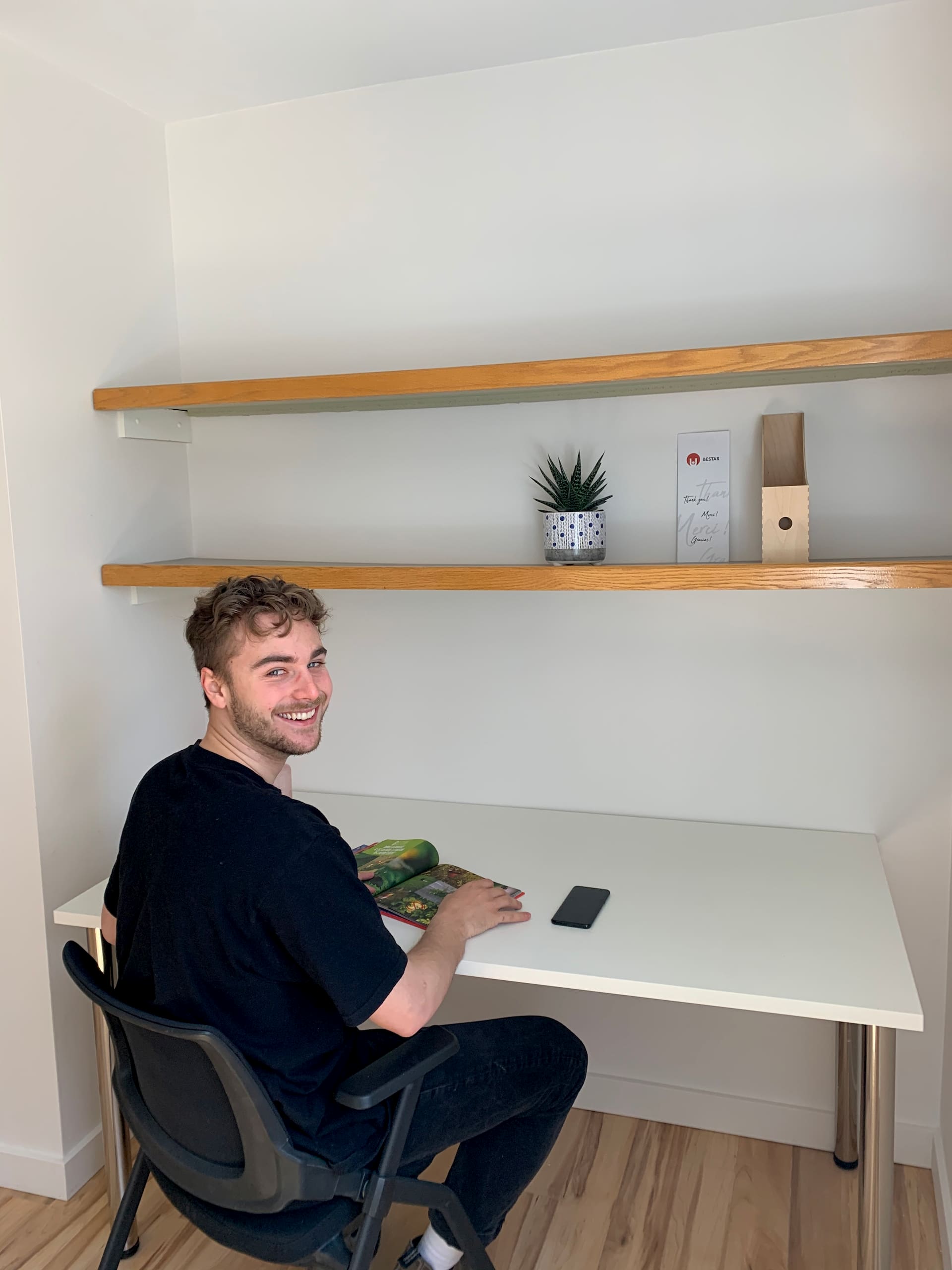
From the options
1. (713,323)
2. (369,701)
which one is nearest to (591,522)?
(713,323)

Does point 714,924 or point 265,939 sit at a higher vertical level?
point 265,939

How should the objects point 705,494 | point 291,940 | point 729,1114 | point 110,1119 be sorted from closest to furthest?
point 291,940
point 110,1119
point 705,494
point 729,1114

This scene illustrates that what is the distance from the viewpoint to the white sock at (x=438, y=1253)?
5.81ft

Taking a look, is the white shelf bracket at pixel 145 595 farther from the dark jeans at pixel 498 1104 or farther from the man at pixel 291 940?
the dark jeans at pixel 498 1104

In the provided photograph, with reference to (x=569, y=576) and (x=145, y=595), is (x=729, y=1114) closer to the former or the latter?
(x=569, y=576)

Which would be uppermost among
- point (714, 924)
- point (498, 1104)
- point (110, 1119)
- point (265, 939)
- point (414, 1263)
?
point (265, 939)

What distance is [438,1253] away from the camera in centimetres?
178

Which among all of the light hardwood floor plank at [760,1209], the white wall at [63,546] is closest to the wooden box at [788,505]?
the light hardwood floor plank at [760,1209]

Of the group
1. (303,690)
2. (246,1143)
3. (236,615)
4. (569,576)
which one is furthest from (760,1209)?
(236,615)

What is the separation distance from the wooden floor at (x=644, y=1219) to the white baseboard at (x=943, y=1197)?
0.02 metres

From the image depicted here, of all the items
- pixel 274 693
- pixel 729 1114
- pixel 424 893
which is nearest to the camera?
pixel 274 693

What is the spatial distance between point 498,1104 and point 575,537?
3.46 feet

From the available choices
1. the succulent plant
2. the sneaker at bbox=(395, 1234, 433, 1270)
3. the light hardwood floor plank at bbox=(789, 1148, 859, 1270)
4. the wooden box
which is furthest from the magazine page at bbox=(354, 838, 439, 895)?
the light hardwood floor plank at bbox=(789, 1148, 859, 1270)

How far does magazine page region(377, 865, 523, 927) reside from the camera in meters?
1.79
